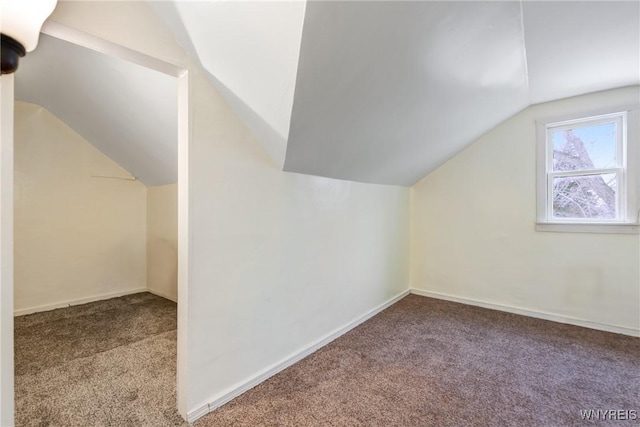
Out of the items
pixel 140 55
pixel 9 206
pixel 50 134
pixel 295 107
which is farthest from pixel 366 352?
pixel 50 134

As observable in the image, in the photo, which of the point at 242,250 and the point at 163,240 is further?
the point at 163,240

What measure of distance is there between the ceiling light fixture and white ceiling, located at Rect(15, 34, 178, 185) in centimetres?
98

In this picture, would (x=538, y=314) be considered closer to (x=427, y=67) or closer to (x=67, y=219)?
(x=427, y=67)

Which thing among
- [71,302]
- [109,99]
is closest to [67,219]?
[71,302]

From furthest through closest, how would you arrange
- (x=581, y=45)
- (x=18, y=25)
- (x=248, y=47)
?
(x=581, y=45)
(x=248, y=47)
(x=18, y=25)

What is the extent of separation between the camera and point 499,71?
204cm

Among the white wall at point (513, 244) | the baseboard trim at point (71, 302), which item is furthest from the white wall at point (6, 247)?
the white wall at point (513, 244)

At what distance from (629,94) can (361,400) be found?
3.44m

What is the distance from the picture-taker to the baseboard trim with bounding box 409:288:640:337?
8.28 feet

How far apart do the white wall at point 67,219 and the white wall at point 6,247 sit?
2.74 metres

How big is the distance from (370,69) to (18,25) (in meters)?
1.33

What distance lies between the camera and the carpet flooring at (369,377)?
4.83 feet

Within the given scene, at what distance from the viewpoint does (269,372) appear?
1809mm

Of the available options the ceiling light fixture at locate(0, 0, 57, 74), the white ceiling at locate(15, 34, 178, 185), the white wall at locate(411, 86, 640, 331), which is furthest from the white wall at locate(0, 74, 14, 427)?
the white wall at locate(411, 86, 640, 331)
